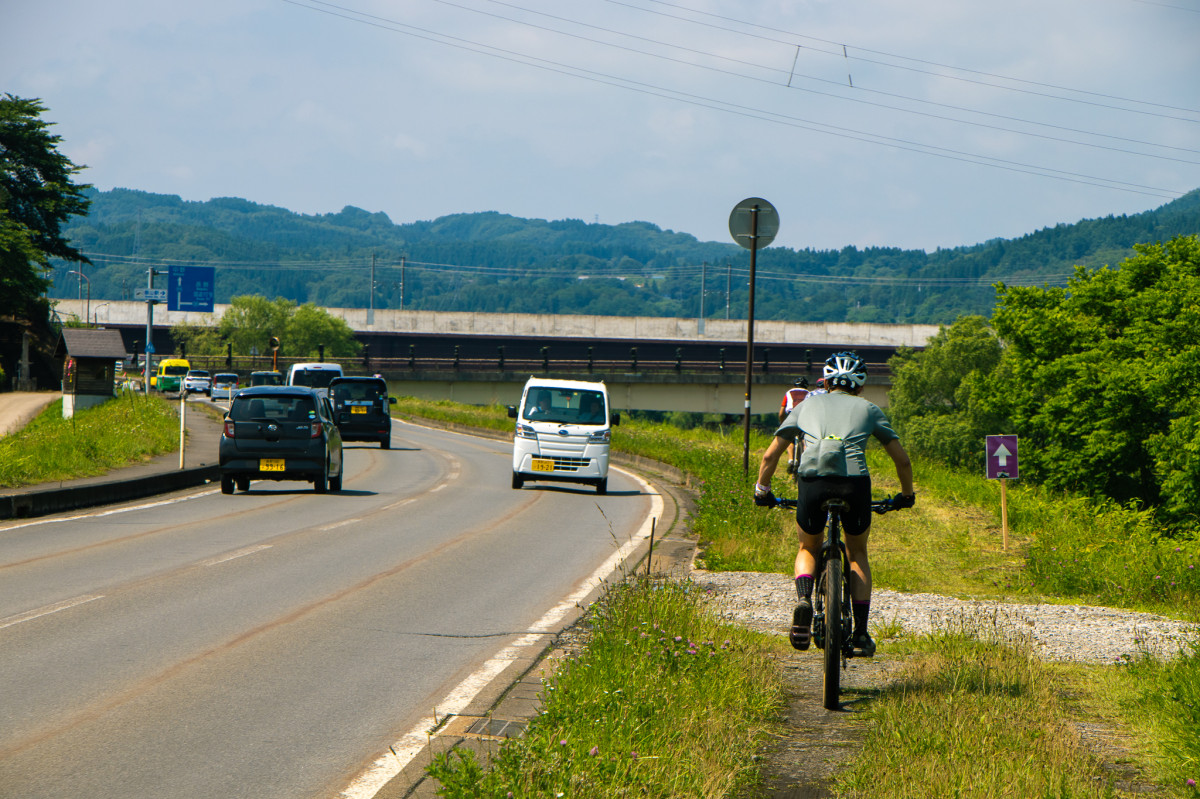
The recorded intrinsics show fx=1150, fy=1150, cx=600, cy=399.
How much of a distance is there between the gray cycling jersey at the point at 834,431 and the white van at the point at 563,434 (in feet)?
48.3

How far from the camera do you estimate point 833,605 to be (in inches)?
230

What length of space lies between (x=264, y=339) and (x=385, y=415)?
68.8 m

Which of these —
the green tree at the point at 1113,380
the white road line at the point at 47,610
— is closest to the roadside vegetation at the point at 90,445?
the white road line at the point at 47,610

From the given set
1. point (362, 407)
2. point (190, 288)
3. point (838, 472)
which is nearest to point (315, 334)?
point (190, 288)

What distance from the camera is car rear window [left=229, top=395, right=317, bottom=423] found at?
62.4 ft

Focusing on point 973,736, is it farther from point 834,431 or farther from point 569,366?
point 569,366

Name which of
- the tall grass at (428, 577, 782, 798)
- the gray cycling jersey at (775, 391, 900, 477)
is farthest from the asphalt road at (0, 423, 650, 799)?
the gray cycling jersey at (775, 391, 900, 477)

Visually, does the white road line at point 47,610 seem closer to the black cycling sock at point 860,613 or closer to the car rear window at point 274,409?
the black cycling sock at point 860,613

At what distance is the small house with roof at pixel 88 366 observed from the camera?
3453 cm

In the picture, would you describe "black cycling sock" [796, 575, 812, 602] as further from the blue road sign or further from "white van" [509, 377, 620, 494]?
the blue road sign

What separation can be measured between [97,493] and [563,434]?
313 inches

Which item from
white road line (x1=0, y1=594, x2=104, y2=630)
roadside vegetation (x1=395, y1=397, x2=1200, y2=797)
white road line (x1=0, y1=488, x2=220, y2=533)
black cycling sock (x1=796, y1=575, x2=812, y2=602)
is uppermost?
black cycling sock (x1=796, y1=575, x2=812, y2=602)

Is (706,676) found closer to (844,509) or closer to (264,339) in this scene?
(844,509)

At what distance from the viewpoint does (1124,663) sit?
7.06 metres
